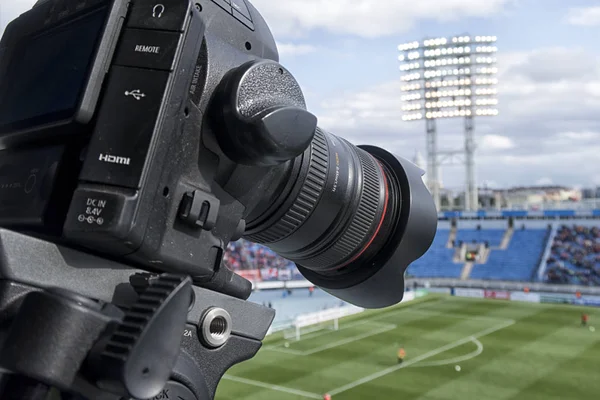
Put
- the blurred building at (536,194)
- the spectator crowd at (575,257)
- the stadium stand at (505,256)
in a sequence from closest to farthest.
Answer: the spectator crowd at (575,257), the stadium stand at (505,256), the blurred building at (536,194)

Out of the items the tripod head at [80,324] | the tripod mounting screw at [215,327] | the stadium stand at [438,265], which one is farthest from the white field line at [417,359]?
the tripod head at [80,324]

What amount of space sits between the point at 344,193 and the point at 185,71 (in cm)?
64

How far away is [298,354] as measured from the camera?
1489 cm

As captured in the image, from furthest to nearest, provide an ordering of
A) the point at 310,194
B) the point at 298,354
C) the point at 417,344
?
1. the point at 417,344
2. the point at 298,354
3. the point at 310,194

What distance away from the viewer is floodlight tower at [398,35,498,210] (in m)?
29.2

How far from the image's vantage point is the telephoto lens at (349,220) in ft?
4.46

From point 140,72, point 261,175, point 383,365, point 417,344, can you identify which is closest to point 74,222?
point 140,72

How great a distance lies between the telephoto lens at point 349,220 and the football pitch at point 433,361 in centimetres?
1054

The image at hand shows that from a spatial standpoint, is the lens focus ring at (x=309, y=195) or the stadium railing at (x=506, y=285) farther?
the stadium railing at (x=506, y=285)

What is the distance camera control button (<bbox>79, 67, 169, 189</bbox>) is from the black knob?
130mm

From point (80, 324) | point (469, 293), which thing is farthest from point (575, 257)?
point (80, 324)

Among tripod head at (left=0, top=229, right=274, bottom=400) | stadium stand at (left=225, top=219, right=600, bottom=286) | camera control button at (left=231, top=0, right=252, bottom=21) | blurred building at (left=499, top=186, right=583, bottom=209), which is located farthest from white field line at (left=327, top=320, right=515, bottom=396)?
blurred building at (left=499, top=186, right=583, bottom=209)

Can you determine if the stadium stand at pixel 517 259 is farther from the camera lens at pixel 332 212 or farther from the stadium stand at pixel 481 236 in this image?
the camera lens at pixel 332 212

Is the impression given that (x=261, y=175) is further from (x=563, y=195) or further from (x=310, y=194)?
(x=563, y=195)
